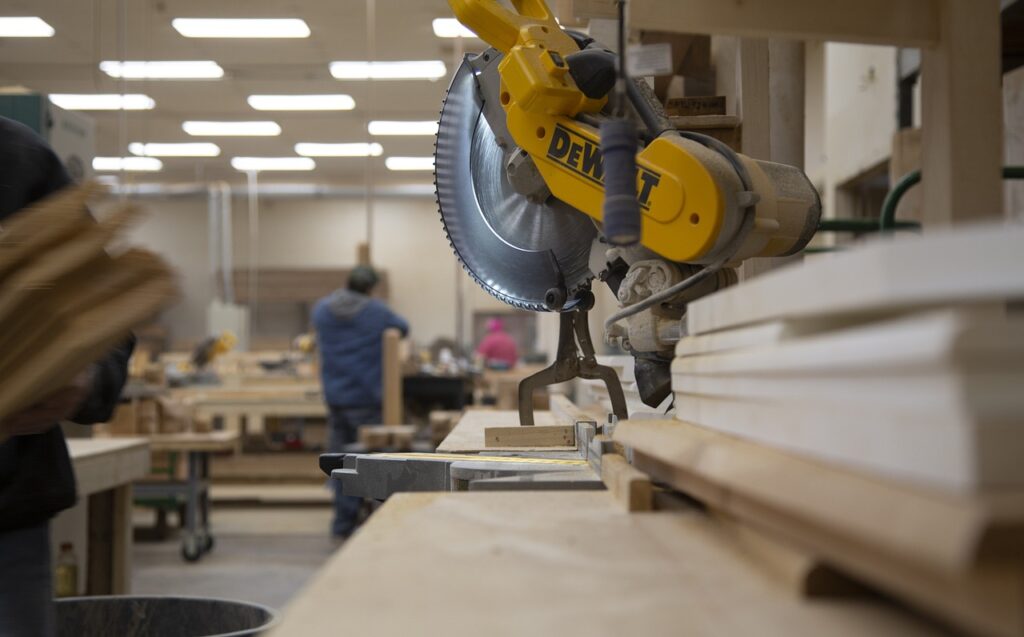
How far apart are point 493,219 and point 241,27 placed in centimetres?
588

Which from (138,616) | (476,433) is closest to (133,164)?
(476,433)

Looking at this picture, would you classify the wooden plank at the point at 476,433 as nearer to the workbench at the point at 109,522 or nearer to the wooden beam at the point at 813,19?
the wooden beam at the point at 813,19

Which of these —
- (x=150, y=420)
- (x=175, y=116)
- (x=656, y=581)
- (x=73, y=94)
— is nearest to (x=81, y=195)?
(x=656, y=581)

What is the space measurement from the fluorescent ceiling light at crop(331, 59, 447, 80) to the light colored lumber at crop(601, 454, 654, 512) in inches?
284

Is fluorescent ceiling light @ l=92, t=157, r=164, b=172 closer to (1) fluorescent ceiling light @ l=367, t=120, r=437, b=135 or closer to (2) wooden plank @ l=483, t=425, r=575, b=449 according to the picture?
(1) fluorescent ceiling light @ l=367, t=120, r=437, b=135

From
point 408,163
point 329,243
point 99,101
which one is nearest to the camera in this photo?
point 99,101

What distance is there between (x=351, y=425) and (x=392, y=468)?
450 centimetres

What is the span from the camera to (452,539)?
0.87m

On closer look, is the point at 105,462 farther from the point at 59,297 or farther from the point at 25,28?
the point at 25,28

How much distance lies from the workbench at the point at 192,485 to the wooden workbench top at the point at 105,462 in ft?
6.01

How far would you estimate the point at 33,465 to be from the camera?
133cm

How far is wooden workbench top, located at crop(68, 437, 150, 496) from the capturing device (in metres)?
Result: 2.92

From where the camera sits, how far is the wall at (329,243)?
14.3m

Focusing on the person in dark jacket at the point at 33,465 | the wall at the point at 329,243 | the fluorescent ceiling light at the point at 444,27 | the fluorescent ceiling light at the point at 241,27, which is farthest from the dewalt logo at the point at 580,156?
the wall at the point at 329,243
